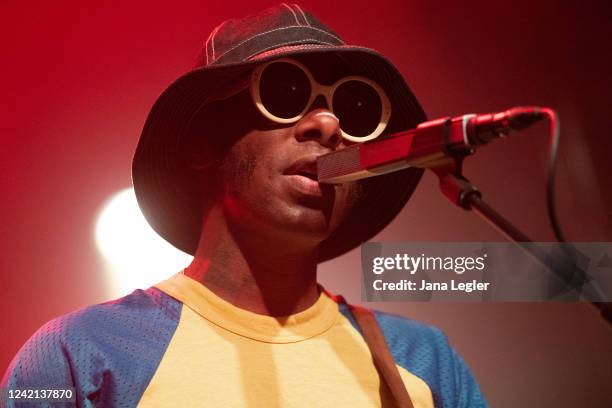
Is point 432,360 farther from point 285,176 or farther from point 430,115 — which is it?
point 430,115

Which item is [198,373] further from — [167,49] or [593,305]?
[167,49]

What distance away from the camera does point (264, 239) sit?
61.6 inches

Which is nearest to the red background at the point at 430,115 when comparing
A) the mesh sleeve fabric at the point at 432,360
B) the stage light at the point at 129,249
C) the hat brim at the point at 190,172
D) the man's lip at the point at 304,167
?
the stage light at the point at 129,249

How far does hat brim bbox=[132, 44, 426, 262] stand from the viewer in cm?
158

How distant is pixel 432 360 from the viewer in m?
1.67

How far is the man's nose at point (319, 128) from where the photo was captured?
4.86 ft

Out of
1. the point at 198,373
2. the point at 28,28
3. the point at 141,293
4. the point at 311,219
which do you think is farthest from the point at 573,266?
the point at 28,28

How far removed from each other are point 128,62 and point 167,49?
0.35ft

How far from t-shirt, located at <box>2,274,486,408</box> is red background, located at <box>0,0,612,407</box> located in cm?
38

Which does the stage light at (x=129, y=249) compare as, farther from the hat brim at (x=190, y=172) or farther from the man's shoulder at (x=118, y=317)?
the man's shoulder at (x=118, y=317)

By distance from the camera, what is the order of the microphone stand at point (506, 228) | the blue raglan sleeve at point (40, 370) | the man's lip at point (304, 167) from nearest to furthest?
the microphone stand at point (506, 228), the blue raglan sleeve at point (40, 370), the man's lip at point (304, 167)

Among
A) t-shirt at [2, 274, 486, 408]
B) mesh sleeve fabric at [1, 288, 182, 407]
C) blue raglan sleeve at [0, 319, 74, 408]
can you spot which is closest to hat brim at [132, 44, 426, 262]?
t-shirt at [2, 274, 486, 408]

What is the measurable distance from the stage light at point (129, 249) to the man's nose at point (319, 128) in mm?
580

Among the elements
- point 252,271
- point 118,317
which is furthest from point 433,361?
point 118,317
